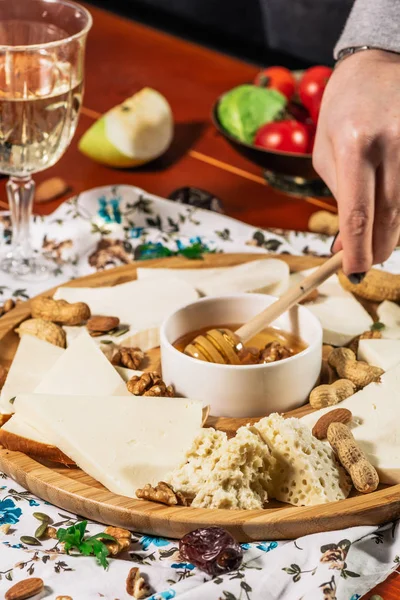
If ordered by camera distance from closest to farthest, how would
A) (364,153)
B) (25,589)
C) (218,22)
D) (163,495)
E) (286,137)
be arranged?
(25,589)
(163,495)
(364,153)
(286,137)
(218,22)

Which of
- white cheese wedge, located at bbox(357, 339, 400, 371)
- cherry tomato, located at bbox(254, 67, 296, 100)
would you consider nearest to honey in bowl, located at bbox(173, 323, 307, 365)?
white cheese wedge, located at bbox(357, 339, 400, 371)

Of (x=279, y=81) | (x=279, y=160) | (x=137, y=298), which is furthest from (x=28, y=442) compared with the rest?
(x=279, y=81)

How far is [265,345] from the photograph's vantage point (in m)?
1.56

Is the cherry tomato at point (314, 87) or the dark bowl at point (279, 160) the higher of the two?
the cherry tomato at point (314, 87)

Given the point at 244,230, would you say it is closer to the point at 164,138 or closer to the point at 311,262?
the point at 311,262

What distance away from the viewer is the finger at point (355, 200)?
140 centimetres

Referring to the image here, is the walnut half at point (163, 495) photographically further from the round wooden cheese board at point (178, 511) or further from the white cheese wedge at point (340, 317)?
the white cheese wedge at point (340, 317)

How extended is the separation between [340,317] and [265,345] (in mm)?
188

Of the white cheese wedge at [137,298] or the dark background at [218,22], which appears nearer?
the white cheese wedge at [137,298]

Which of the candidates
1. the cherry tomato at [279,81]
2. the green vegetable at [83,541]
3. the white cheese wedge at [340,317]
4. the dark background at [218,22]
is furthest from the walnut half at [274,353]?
the dark background at [218,22]

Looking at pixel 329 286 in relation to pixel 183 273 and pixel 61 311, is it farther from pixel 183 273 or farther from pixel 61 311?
pixel 61 311

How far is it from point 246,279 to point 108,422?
55cm

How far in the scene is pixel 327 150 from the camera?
1.52 metres

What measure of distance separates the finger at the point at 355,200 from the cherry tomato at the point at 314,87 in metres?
0.93
